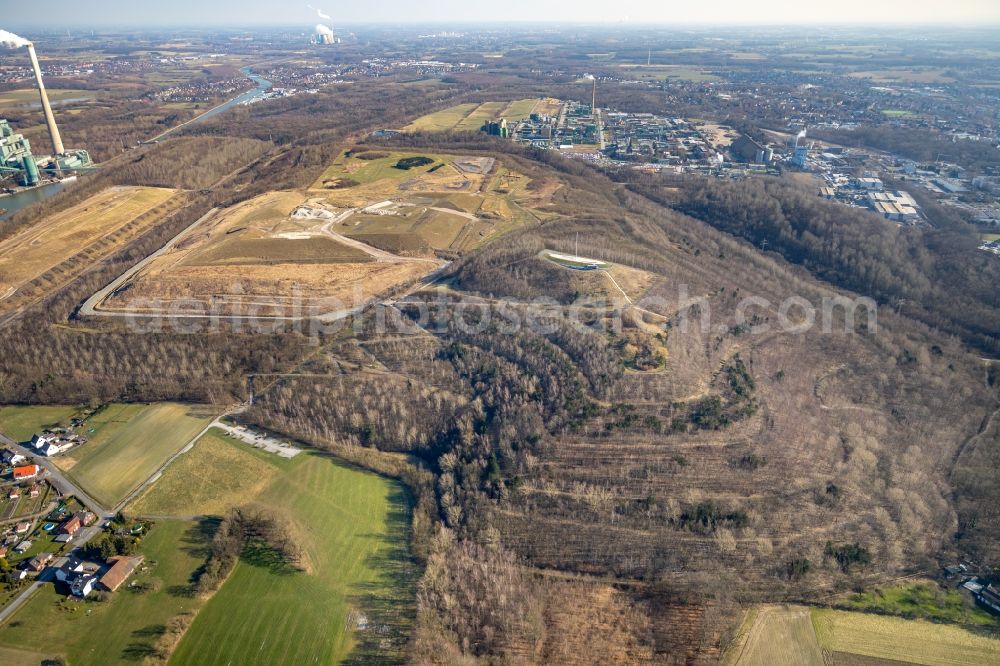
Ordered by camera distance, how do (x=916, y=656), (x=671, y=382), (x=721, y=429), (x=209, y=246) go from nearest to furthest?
(x=916, y=656), (x=721, y=429), (x=671, y=382), (x=209, y=246)

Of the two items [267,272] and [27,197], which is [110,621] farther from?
[27,197]

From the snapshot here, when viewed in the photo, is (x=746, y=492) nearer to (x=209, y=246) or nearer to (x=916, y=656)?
(x=916, y=656)

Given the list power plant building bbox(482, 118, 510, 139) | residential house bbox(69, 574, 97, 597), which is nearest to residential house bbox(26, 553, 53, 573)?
residential house bbox(69, 574, 97, 597)

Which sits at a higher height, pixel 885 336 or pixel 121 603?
pixel 885 336

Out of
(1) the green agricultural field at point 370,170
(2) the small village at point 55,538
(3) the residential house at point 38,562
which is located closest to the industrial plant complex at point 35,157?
(1) the green agricultural field at point 370,170

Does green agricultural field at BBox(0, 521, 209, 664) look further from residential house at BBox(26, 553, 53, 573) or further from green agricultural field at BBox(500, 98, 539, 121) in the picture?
green agricultural field at BBox(500, 98, 539, 121)

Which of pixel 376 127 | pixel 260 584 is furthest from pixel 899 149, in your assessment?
pixel 260 584
